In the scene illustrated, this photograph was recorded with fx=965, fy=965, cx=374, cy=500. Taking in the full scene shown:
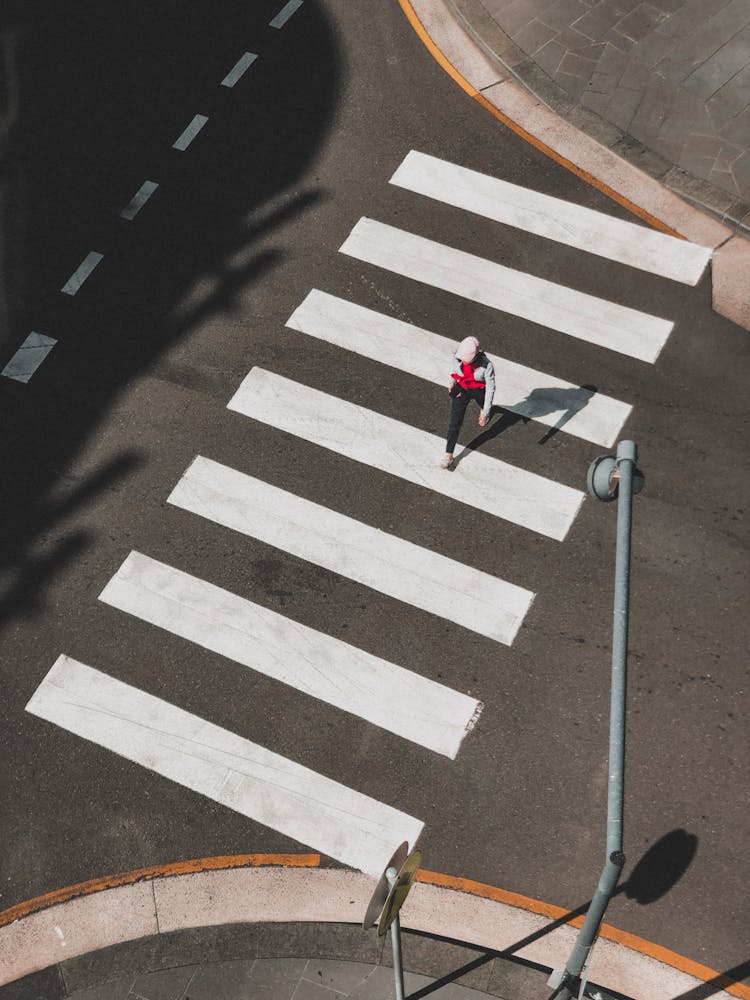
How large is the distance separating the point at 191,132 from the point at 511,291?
560cm

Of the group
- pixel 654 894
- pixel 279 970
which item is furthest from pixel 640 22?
pixel 279 970

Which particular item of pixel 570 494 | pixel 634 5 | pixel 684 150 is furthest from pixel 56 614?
pixel 634 5

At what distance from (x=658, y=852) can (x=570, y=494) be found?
3933 mm

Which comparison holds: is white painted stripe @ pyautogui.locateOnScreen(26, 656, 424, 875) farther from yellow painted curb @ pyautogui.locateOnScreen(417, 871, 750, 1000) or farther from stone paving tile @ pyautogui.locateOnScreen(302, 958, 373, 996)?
stone paving tile @ pyautogui.locateOnScreen(302, 958, 373, 996)

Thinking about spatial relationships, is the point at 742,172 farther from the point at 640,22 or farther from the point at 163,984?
the point at 163,984

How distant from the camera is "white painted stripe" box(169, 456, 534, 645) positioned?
34.2 feet

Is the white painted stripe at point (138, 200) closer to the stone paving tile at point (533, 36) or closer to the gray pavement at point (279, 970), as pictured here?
the stone paving tile at point (533, 36)

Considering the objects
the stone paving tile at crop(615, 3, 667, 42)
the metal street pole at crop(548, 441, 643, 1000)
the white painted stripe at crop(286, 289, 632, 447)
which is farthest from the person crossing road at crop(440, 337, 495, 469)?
the stone paving tile at crop(615, 3, 667, 42)

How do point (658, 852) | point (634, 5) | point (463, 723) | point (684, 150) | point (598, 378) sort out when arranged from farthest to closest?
1. point (634, 5)
2. point (684, 150)
3. point (598, 378)
4. point (463, 723)
5. point (658, 852)

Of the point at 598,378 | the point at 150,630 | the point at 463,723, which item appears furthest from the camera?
the point at 598,378

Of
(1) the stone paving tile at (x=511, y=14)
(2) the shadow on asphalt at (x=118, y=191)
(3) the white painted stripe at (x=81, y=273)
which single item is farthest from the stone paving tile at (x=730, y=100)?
(3) the white painted stripe at (x=81, y=273)

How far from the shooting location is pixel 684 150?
44.9 ft

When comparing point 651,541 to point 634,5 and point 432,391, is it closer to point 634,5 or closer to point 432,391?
point 432,391

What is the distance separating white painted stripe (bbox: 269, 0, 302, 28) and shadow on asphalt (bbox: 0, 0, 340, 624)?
10 centimetres
